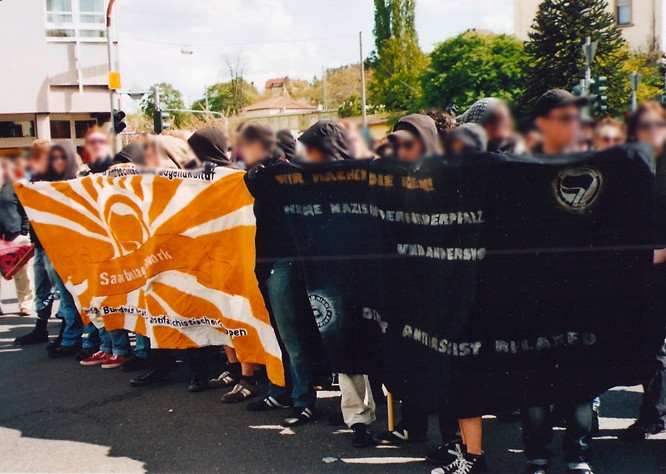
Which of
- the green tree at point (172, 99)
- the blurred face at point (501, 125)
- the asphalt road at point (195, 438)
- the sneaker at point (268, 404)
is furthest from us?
the green tree at point (172, 99)

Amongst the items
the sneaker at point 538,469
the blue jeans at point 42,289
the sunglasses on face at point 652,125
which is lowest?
the sneaker at point 538,469

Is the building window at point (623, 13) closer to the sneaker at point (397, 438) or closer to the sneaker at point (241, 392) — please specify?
the sneaker at point (397, 438)

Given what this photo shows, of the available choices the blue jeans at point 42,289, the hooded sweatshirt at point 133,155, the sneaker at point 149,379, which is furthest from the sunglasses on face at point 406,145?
the blue jeans at point 42,289

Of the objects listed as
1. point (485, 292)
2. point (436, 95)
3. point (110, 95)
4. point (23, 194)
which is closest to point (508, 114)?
point (485, 292)

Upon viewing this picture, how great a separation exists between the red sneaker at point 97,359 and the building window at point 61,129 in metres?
2.07

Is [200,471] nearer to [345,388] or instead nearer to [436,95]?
[345,388]

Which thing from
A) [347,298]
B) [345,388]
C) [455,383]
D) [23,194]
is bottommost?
[345,388]

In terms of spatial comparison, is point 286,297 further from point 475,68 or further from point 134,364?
point 134,364

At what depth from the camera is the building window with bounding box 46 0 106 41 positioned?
12.8 feet

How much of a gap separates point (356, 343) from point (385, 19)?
5.74 feet

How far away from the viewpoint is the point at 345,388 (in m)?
4.09

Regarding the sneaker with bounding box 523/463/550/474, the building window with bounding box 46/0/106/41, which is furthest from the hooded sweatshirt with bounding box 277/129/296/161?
the sneaker with bounding box 523/463/550/474

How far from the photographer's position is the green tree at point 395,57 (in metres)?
3.33

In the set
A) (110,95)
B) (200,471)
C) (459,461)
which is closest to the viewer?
(459,461)
